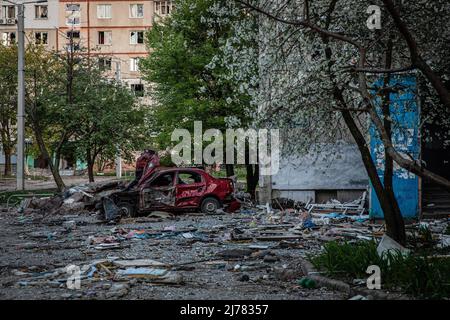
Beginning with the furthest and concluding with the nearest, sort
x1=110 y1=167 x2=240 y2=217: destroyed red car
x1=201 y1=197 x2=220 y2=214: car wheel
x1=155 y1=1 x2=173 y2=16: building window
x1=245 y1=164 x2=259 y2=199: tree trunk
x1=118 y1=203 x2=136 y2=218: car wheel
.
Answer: x1=155 y1=1 x2=173 y2=16: building window → x1=245 y1=164 x2=259 y2=199: tree trunk → x1=201 y1=197 x2=220 y2=214: car wheel → x1=110 y1=167 x2=240 y2=217: destroyed red car → x1=118 y1=203 x2=136 y2=218: car wheel

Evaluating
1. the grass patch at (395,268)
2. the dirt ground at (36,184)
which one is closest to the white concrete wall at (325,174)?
the grass patch at (395,268)

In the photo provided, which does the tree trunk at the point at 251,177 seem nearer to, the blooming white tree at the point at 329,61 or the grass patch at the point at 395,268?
the blooming white tree at the point at 329,61

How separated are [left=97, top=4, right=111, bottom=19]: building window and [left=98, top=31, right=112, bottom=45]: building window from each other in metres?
1.79

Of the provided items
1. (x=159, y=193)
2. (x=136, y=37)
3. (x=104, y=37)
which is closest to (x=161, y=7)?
(x=136, y=37)

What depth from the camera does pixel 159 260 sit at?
36.4 feet

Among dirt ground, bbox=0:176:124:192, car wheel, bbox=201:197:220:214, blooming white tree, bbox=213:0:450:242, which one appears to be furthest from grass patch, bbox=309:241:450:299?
dirt ground, bbox=0:176:124:192

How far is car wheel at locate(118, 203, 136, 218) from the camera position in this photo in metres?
19.9

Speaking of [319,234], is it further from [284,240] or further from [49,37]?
Answer: [49,37]

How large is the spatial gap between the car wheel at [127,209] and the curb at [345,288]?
1118cm

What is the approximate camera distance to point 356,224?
17047 millimetres

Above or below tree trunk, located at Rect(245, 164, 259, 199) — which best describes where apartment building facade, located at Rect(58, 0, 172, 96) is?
above

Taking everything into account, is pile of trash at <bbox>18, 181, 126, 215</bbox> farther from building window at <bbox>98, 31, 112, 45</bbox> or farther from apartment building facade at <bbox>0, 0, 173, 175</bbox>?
building window at <bbox>98, 31, 112, 45</bbox>
